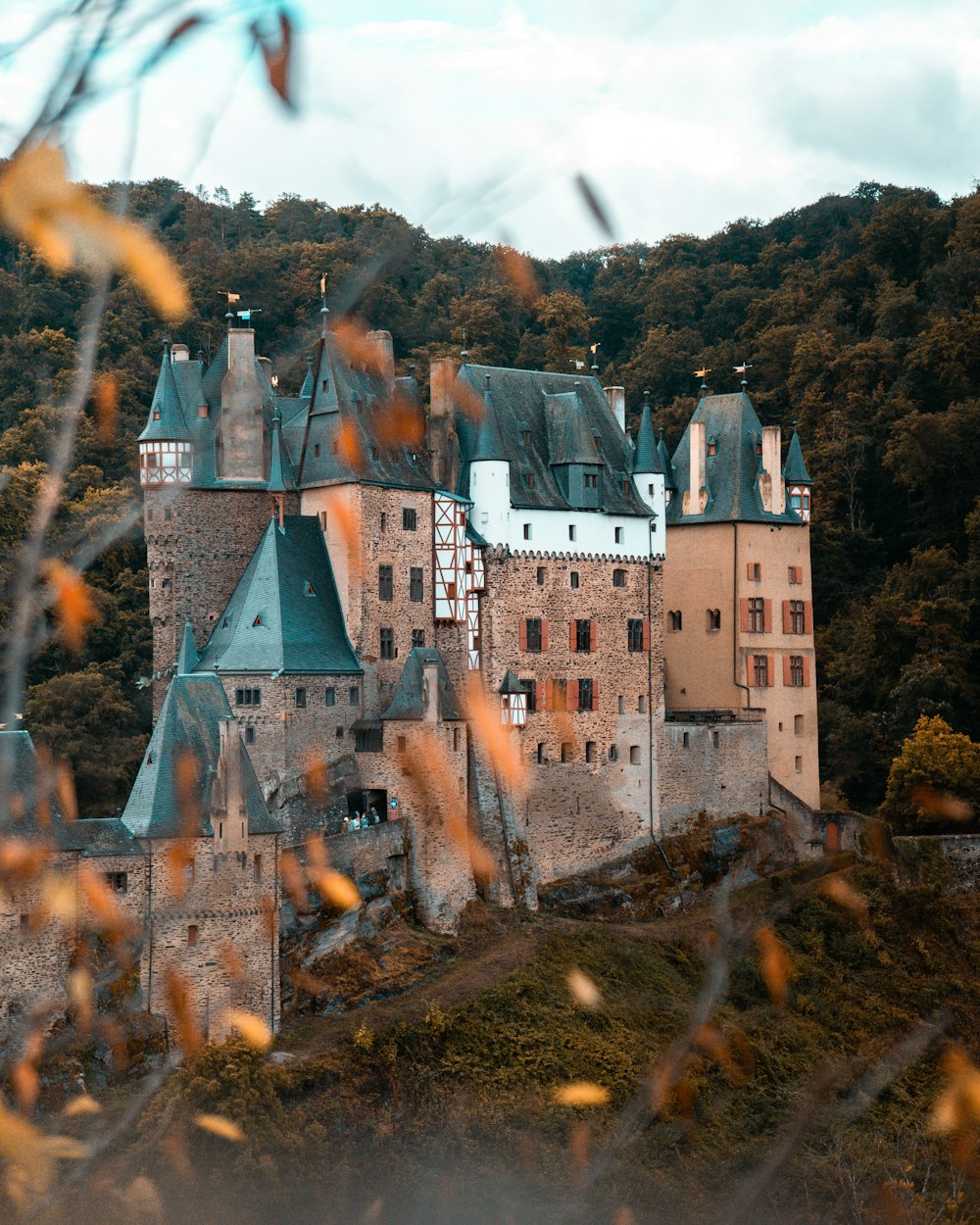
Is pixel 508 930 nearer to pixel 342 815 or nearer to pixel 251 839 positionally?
pixel 342 815

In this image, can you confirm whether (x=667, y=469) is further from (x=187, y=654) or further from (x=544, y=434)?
(x=187, y=654)

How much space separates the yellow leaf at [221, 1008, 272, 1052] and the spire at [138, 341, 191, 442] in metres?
14.9

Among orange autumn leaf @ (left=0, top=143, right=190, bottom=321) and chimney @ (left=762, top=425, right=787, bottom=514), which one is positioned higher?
chimney @ (left=762, top=425, right=787, bottom=514)

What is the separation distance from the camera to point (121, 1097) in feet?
98.7

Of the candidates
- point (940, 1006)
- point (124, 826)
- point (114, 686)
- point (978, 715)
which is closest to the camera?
point (124, 826)

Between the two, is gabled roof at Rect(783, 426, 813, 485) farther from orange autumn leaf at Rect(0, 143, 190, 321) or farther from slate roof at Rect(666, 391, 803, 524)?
orange autumn leaf at Rect(0, 143, 190, 321)

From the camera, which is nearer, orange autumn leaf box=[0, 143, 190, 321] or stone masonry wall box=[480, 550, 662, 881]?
orange autumn leaf box=[0, 143, 190, 321]

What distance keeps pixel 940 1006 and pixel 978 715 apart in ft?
41.0

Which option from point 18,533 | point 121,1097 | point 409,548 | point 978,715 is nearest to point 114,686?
point 18,533

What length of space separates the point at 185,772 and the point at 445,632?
10.5 m

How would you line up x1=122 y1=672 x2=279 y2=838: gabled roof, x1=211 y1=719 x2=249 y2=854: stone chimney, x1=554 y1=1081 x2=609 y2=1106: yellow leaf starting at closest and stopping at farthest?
1. x1=554 y1=1081 x2=609 y2=1106: yellow leaf
2. x1=122 y1=672 x2=279 y2=838: gabled roof
3. x1=211 y1=719 x2=249 y2=854: stone chimney

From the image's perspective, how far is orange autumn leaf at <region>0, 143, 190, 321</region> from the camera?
4859 mm

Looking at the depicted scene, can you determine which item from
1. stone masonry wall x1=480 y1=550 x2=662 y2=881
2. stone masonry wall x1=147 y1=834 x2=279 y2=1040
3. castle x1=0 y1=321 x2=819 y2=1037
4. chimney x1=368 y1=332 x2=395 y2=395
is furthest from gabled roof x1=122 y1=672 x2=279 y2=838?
chimney x1=368 y1=332 x2=395 y2=395

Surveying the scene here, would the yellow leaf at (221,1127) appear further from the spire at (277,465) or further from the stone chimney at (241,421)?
the stone chimney at (241,421)
